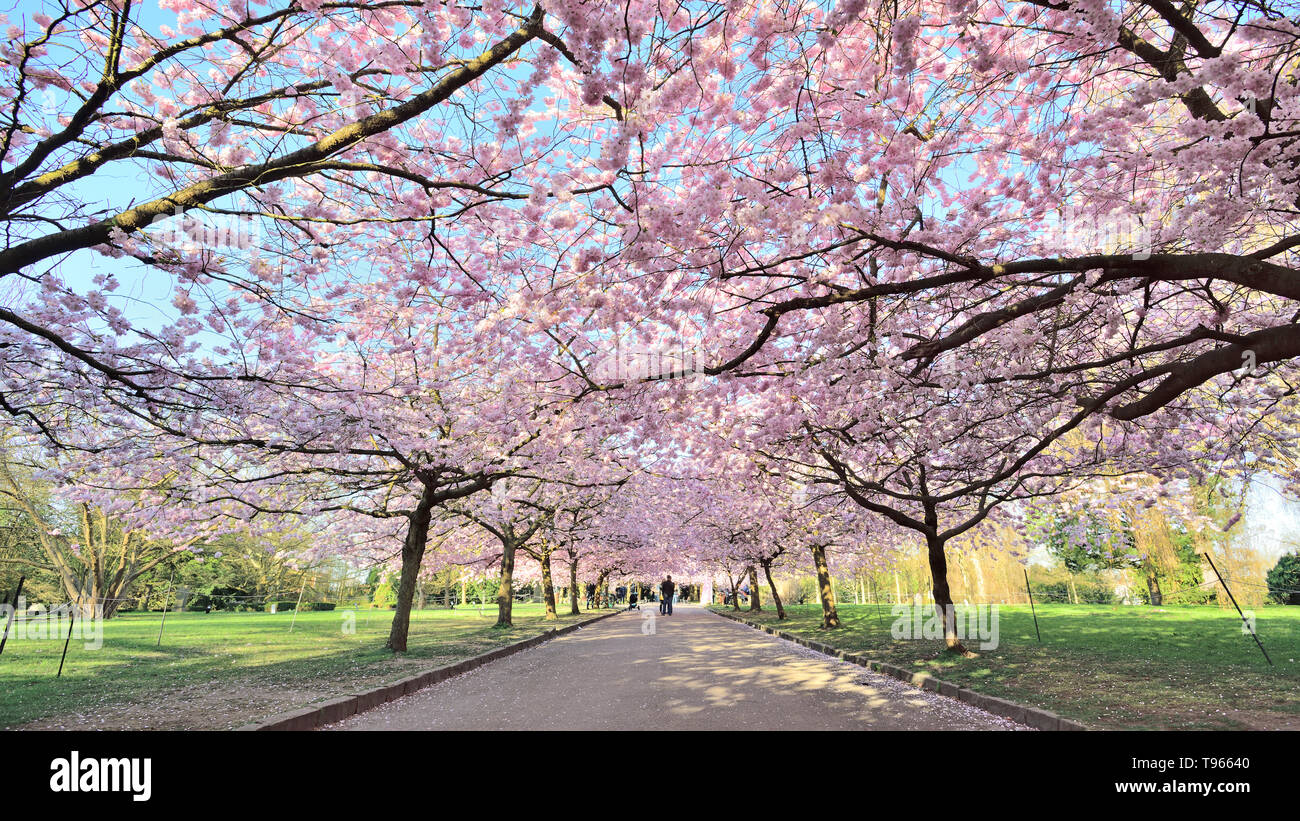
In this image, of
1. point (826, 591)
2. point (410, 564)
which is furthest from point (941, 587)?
point (410, 564)

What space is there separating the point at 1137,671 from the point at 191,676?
1387cm

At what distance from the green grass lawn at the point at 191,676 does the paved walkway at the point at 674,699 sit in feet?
3.66

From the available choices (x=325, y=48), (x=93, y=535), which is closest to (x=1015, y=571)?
(x=325, y=48)

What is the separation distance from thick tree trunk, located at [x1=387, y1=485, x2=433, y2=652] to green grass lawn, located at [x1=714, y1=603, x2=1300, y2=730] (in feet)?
30.7

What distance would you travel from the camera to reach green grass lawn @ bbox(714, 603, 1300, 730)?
6.03 m

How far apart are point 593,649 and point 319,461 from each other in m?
7.67

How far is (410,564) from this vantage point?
1370cm

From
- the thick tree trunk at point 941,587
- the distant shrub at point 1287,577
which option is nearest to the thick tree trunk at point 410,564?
the thick tree trunk at point 941,587

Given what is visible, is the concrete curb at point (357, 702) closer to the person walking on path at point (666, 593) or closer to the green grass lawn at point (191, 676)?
the green grass lawn at point (191, 676)

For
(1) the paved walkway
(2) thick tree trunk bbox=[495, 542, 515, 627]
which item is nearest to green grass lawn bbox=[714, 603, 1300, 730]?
(1) the paved walkway

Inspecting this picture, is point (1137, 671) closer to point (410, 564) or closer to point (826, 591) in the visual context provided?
point (826, 591)

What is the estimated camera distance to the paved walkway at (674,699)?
623 cm

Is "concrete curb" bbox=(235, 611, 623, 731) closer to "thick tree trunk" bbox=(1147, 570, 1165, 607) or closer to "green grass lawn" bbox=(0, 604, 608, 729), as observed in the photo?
"green grass lawn" bbox=(0, 604, 608, 729)
